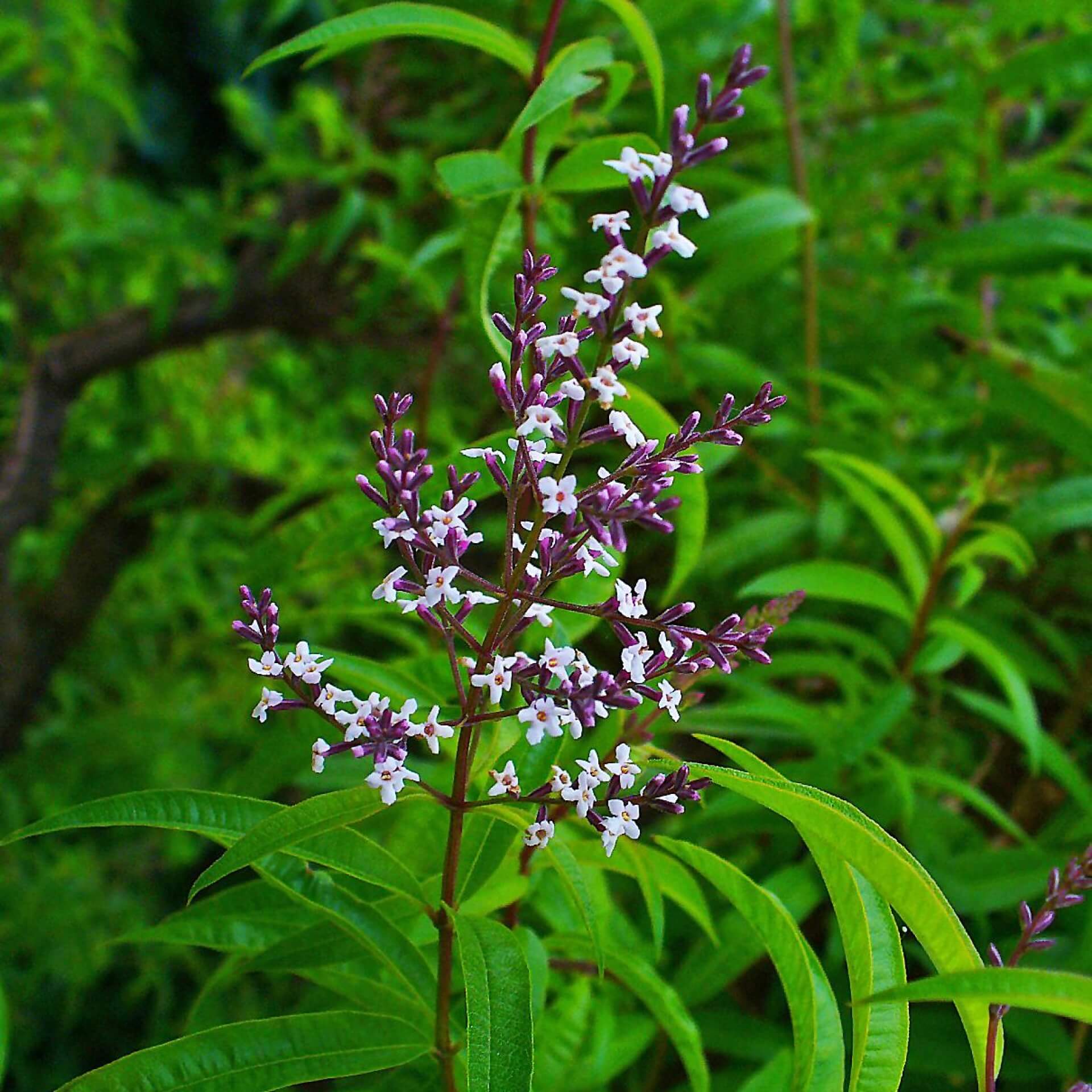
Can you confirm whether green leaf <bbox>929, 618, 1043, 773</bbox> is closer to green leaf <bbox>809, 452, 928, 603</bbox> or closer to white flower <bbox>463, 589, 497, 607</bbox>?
green leaf <bbox>809, 452, 928, 603</bbox>

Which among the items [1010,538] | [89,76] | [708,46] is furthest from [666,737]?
[89,76]

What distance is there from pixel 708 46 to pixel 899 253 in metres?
0.32

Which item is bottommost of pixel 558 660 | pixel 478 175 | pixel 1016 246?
pixel 558 660

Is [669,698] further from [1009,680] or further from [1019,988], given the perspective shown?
[1009,680]

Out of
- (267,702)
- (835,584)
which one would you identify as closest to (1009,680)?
(835,584)

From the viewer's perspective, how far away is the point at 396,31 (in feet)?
1.49

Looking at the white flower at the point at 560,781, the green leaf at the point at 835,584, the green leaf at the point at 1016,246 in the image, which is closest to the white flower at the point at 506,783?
the white flower at the point at 560,781

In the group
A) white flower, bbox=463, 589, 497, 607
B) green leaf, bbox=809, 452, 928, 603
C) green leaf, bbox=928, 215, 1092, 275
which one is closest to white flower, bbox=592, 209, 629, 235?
white flower, bbox=463, 589, 497, 607

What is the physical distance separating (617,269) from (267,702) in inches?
6.5

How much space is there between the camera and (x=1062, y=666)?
853mm

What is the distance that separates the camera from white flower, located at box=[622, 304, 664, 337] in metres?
0.29

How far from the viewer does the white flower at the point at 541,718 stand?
0.98 ft

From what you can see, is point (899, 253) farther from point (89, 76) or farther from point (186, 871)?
point (186, 871)

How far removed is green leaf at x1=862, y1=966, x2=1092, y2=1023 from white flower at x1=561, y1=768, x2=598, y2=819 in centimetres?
10
